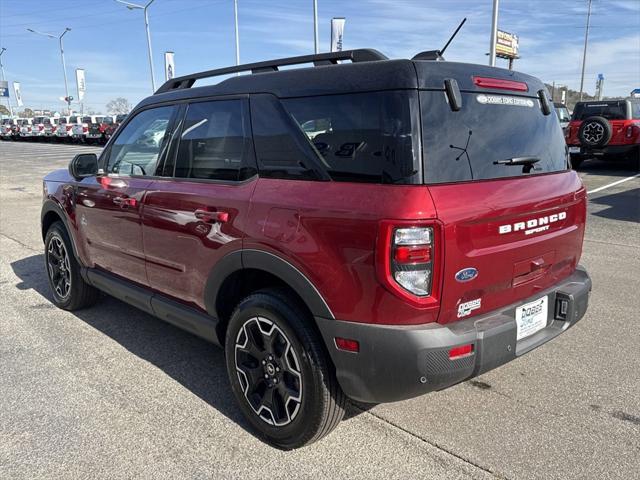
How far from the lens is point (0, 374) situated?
351cm

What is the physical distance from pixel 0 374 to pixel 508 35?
152ft

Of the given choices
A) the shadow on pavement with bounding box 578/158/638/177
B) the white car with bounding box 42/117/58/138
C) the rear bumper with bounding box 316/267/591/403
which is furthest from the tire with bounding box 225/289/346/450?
the white car with bounding box 42/117/58/138

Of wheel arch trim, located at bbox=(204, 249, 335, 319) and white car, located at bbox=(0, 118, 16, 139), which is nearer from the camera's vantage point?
wheel arch trim, located at bbox=(204, 249, 335, 319)

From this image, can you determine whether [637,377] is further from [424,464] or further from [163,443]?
[163,443]

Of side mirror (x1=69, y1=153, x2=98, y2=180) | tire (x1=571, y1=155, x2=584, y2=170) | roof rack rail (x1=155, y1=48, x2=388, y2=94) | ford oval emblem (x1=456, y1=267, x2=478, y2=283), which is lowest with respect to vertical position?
tire (x1=571, y1=155, x2=584, y2=170)

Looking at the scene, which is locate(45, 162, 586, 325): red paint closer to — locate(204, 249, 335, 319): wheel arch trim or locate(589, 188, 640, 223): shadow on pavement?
locate(204, 249, 335, 319): wheel arch trim

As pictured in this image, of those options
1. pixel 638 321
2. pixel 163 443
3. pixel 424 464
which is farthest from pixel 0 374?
pixel 638 321

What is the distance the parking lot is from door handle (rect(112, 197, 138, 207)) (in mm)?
1084

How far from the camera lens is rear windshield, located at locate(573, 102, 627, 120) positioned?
45.2 feet

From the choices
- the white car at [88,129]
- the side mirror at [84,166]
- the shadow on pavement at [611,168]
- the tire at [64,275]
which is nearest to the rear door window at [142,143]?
the side mirror at [84,166]

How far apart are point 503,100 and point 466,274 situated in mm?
957

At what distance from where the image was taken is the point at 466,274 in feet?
7.43

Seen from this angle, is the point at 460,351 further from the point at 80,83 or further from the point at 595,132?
the point at 80,83

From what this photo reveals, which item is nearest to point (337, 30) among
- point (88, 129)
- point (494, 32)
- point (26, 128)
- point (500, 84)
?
point (494, 32)
